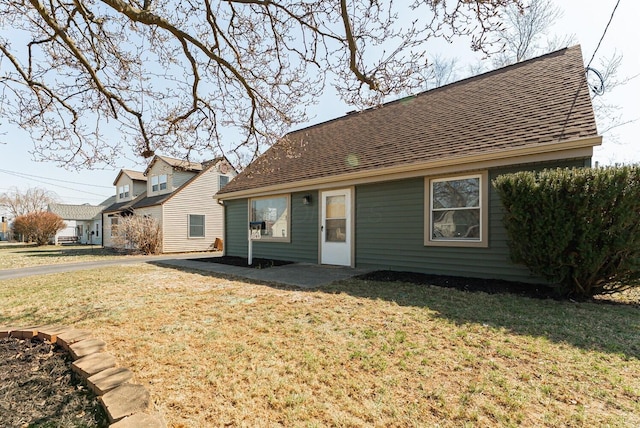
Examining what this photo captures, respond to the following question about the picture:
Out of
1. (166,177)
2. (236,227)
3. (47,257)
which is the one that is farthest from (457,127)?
(47,257)

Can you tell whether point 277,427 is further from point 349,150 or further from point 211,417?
point 349,150

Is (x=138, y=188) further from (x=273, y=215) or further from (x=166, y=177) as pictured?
(x=273, y=215)

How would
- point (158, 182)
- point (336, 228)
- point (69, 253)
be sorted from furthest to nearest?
point (158, 182) → point (69, 253) → point (336, 228)

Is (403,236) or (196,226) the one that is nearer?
(403,236)

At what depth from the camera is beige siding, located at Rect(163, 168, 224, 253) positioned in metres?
16.7

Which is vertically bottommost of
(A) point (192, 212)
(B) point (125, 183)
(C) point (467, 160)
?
(A) point (192, 212)

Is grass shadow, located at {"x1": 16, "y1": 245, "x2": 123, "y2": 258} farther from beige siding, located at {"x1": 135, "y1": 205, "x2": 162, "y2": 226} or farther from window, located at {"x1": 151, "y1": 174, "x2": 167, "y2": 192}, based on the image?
window, located at {"x1": 151, "y1": 174, "x2": 167, "y2": 192}

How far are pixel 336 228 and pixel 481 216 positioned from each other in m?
3.74

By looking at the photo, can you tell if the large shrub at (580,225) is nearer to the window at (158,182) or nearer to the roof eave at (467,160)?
the roof eave at (467,160)

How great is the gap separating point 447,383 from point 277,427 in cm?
133

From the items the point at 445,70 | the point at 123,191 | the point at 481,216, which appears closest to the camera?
the point at 481,216

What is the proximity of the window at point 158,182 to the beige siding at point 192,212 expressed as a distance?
233cm

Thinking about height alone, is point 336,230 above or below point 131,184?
below

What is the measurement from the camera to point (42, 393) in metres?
2.24
